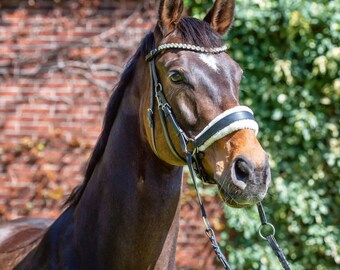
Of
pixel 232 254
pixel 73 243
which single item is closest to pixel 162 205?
pixel 73 243

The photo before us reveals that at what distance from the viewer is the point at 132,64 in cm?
293

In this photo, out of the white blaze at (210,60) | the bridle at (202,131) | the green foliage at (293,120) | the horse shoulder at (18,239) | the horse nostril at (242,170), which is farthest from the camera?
the green foliage at (293,120)

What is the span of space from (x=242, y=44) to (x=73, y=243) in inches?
124

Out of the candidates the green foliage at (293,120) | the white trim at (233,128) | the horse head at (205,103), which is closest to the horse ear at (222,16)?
the horse head at (205,103)

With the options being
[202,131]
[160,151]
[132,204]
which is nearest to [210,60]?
[202,131]

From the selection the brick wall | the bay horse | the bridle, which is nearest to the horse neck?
the bay horse

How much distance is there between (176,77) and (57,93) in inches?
130

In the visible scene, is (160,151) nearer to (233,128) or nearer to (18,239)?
(233,128)

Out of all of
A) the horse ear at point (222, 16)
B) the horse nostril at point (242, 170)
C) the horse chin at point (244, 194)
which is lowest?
the horse chin at point (244, 194)

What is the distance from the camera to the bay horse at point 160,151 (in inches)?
95.9

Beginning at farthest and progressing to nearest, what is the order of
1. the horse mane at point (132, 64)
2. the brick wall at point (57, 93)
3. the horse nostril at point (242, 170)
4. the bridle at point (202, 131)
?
the brick wall at point (57, 93), the horse mane at point (132, 64), the bridle at point (202, 131), the horse nostril at point (242, 170)

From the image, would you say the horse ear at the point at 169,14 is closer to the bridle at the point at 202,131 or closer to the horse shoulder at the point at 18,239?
the bridle at the point at 202,131

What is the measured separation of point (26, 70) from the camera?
19.0 feet

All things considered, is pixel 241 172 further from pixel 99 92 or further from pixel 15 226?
pixel 99 92
